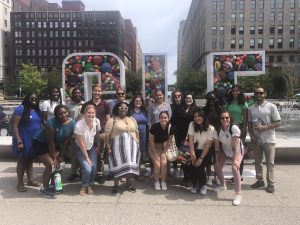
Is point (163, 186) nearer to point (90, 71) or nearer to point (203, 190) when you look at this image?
point (203, 190)

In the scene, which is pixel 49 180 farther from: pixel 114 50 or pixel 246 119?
pixel 114 50

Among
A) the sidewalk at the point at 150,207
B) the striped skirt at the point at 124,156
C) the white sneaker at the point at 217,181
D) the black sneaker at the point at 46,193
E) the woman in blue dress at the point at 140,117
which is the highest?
the woman in blue dress at the point at 140,117

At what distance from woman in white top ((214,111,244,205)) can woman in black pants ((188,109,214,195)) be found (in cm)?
17

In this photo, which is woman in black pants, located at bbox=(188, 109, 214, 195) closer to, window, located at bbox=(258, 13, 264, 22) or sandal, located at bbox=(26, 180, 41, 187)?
sandal, located at bbox=(26, 180, 41, 187)

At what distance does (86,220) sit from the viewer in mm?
4570

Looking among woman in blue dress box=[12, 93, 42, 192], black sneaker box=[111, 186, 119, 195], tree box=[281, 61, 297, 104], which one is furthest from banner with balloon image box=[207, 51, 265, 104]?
tree box=[281, 61, 297, 104]

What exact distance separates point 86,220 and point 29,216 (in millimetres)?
837

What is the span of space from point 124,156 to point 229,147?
1797 mm

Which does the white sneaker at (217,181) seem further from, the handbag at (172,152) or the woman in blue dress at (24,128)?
the woman in blue dress at (24,128)

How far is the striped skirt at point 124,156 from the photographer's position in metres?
5.78

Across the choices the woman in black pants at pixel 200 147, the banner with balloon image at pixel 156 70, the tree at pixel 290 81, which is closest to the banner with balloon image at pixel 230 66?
the banner with balloon image at pixel 156 70

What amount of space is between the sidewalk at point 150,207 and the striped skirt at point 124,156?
0.40 m

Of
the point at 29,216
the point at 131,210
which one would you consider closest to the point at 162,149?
the point at 131,210

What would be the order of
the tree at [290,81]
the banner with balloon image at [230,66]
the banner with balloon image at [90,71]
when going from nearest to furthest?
the banner with balloon image at [230,66], the banner with balloon image at [90,71], the tree at [290,81]
